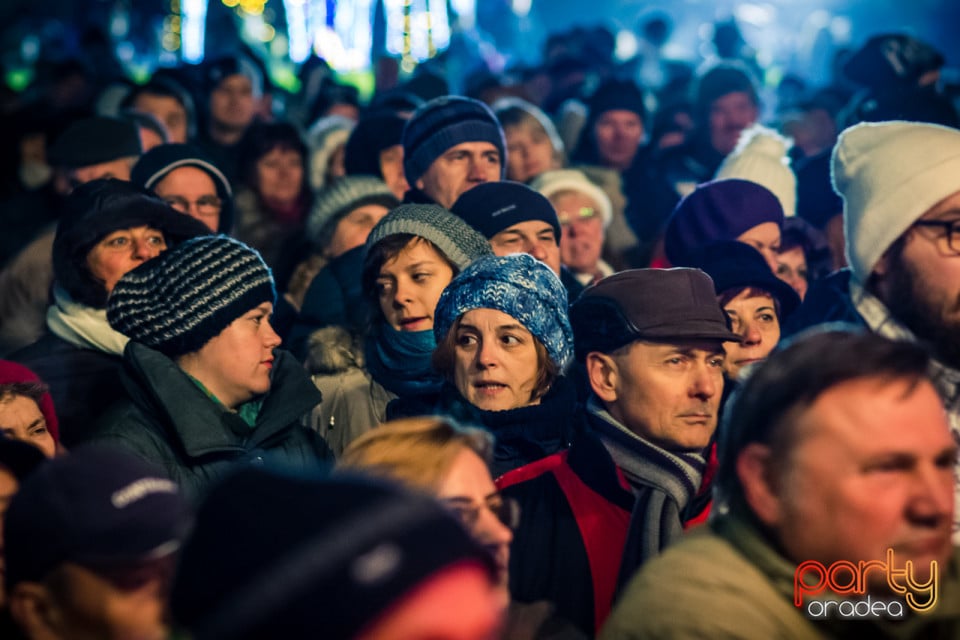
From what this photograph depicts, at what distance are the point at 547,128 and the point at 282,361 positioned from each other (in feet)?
13.0

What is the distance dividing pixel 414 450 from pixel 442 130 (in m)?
3.72

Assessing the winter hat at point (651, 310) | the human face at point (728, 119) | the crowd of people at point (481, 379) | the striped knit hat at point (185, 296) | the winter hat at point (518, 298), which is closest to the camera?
the crowd of people at point (481, 379)

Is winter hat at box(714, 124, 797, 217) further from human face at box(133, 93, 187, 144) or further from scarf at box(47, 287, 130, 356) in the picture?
human face at box(133, 93, 187, 144)

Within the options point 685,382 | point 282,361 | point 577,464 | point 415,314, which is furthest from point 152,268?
point 685,382

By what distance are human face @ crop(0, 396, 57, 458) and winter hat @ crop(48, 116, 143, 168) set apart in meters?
2.90

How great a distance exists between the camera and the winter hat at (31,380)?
12.6ft

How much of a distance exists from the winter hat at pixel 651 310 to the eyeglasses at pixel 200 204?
9.41 feet

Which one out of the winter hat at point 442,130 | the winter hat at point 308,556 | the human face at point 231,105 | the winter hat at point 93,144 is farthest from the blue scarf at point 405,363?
the human face at point 231,105

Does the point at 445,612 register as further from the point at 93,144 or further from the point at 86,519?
the point at 93,144

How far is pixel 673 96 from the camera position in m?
11.7

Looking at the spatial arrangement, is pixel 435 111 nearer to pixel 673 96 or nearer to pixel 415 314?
pixel 415 314

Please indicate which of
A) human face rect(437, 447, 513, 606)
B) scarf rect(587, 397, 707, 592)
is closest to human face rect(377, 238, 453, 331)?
scarf rect(587, 397, 707, 592)

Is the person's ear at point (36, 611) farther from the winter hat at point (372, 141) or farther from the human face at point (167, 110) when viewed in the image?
the human face at point (167, 110)

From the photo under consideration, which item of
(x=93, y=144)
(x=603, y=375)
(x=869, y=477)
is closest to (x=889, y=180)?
(x=603, y=375)
